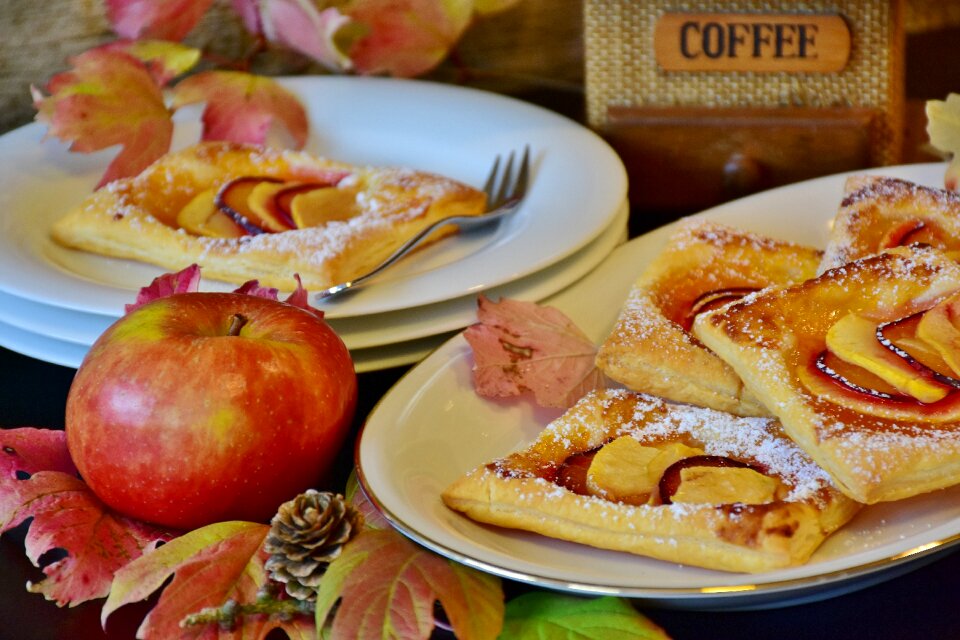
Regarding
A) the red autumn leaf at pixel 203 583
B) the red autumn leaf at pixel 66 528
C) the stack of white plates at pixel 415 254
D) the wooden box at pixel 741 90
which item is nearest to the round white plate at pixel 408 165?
the stack of white plates at pixel 415 254

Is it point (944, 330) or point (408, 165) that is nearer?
point (944, 330)

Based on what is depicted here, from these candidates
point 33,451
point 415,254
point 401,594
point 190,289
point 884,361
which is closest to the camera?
point 401,594

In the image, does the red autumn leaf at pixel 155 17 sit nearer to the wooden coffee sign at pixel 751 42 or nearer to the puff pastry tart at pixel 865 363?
the wooden coffee sign at pixel 751 42

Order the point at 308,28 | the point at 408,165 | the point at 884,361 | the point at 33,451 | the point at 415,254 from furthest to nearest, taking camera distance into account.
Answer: the point at 308,28 → the point at 408,165 → the point at 415,254 → the point at 33,451 → the point at 884,361

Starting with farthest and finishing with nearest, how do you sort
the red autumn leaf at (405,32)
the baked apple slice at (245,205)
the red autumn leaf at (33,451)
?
the red autumn leaf at (405,32) < the baked apple slice at (245,205) < the red autumn leaf at (33,451)

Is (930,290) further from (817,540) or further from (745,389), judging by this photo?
(817,540)

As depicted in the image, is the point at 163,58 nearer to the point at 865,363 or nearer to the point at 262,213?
the point at 262,213

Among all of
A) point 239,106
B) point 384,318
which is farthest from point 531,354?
point 239,106

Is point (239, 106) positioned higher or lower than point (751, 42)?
lower
